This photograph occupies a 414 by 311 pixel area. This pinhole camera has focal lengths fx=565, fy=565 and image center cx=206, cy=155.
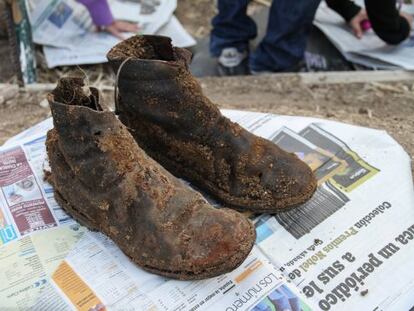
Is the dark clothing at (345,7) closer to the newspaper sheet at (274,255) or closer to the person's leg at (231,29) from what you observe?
the person's leg at (231,29)

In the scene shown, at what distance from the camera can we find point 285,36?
200cm

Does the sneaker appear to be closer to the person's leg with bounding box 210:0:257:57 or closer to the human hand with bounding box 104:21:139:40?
the person's leg with bounding box 210:0:257:57

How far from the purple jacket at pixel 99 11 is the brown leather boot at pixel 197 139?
1.02m

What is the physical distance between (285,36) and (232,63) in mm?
258

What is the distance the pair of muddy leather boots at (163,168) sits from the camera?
40.2 inches

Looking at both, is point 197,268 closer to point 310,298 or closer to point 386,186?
point 310,298

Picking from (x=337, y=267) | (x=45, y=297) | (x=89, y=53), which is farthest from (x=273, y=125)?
(x=89, y=53)

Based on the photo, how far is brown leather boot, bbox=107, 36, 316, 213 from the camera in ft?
3.66

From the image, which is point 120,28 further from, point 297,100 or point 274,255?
point 274,255

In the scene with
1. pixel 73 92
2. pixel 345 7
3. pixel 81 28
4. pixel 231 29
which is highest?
pixel 73 92

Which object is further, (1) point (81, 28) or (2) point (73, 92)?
(1) point (81, 28)

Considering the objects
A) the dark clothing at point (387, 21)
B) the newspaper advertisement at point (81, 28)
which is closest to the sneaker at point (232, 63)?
the newspaper advertisement at point (81, 28)

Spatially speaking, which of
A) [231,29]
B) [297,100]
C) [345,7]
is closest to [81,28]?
[231,29]

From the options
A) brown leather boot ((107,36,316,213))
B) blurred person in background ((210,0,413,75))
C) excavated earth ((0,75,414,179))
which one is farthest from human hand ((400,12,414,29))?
brown leather boot ((107,36,316,213))
